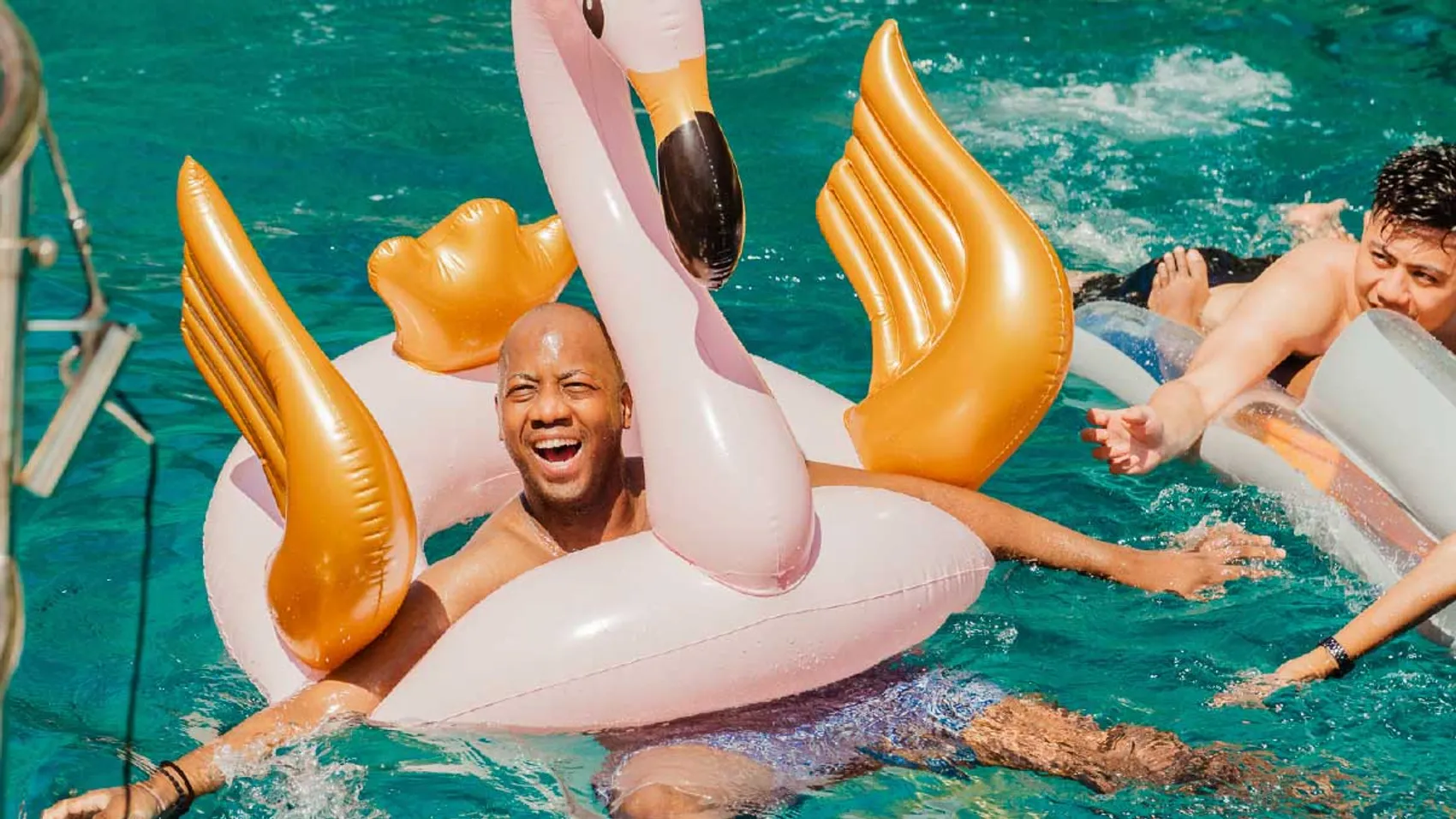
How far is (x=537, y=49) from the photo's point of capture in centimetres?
292

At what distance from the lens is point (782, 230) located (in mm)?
5668

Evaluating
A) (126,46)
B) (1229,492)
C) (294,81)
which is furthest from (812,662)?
(126,46)

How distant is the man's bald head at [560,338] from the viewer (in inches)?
120

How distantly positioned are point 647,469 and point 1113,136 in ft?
12.8

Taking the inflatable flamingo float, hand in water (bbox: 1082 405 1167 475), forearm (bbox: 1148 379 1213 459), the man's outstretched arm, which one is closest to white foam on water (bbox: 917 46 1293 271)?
forearm (bbox: 1148 379 1213 459)

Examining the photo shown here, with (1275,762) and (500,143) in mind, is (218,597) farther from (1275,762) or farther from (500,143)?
(500,143)

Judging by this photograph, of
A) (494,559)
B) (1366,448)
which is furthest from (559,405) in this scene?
(1366,448)

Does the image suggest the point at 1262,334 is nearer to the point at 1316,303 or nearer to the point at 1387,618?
the point at 1316,303

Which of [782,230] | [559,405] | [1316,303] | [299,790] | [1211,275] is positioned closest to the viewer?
[299,790]

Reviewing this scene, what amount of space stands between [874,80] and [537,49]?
2.79ft

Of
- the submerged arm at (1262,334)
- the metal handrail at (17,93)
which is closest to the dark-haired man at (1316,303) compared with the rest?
the submerged arm at (1262,334)

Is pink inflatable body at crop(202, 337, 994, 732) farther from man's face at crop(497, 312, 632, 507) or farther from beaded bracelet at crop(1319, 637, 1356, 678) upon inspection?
beaded bracelet at crop(1319, 637, 1356, 678)

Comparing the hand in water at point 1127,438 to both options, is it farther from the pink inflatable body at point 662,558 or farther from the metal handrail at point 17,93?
the metal handrail at point 17,93

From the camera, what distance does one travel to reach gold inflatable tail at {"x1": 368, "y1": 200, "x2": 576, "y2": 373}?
3.41 metres
